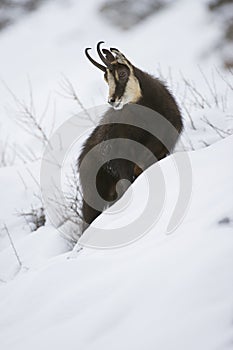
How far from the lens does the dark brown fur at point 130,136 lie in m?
4.92

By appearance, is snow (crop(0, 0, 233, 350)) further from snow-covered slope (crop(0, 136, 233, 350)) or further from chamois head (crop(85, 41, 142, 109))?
chamois head (crop(85, 41, 142, 109))

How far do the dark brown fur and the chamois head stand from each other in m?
0.08

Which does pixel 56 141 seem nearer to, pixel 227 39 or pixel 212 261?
pixel 212 261

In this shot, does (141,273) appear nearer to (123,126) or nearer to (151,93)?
(123,126)

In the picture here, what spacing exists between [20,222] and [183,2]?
11.1 metres

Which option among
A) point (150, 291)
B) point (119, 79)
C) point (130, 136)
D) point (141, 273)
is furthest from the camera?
point (130, 136)

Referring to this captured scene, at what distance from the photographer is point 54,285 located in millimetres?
3363

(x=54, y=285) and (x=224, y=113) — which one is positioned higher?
(x=54, y=285)

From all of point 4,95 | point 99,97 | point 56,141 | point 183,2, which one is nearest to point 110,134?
point 56,141

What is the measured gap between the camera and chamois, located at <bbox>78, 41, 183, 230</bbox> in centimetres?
480

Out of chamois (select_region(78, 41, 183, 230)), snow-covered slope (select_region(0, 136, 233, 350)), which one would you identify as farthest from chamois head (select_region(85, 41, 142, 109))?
snow-covered slope (select_region(0, 136, 233, 350))

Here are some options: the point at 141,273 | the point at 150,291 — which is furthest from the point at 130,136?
the point at 150,291

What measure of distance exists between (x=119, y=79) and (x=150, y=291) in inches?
92.9

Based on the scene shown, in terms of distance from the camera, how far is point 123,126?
4918mm
